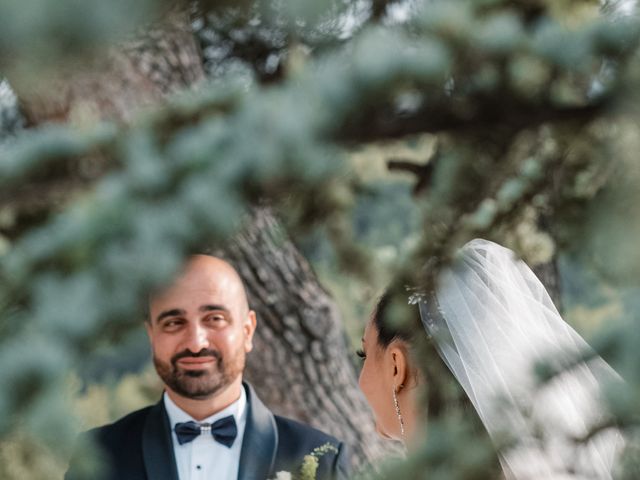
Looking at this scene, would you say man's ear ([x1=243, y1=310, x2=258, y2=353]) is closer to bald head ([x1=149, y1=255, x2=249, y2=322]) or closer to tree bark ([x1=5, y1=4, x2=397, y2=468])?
bald head ([x1=149, y1=255, x2=249, y2=322])

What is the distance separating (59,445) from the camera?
0.70 m

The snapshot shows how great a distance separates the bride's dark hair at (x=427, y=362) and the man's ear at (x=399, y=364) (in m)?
0.01

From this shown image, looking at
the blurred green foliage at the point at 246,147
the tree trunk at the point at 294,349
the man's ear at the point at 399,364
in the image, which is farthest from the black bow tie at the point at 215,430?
the blurred green foliage at the point at 246,147

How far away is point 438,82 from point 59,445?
1.99 ft

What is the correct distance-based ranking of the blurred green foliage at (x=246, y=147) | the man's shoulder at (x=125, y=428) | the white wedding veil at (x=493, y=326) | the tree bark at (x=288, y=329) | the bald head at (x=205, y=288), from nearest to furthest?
the blurred green foliage at (x=246, y=147) → the white wedding veil at (x=493, y=326) → the bald head at (x=205, y=288) → the man's shoulder at (x=125, y=428) → the tree bark at (x=288, y=329)

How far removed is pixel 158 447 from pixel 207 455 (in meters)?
0.13

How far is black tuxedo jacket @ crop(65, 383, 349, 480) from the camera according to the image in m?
2.18

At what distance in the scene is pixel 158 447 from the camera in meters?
2.22

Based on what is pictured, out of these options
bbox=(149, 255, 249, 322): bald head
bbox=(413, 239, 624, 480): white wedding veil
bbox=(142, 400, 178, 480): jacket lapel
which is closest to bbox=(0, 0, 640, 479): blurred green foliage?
bbox=(413, 239, 624, 480): white wedding veil

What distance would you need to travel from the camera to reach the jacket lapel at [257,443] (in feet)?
7.12

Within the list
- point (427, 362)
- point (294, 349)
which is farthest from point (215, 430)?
point (427, 362)

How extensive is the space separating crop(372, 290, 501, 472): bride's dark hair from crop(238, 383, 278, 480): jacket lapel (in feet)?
2.26

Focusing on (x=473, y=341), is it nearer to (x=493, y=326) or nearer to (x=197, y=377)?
(x=493, y=326)

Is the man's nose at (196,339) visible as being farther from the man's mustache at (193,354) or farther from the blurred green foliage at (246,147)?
the blurred green foliage at (246,147)
